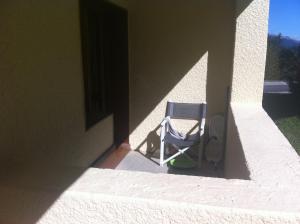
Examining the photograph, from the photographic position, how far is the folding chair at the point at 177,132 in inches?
188

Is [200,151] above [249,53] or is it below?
below

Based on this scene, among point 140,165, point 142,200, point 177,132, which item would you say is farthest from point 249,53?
point 142,200

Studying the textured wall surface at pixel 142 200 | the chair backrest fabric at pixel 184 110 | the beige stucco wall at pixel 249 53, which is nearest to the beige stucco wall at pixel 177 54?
the chair backrest fabric at pixel 184 110

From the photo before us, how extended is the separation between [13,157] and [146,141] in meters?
3.66

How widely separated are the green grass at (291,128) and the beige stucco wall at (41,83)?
19.1ft

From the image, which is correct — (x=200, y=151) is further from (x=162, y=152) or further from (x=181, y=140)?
(x=162, y=152)

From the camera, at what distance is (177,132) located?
5023mm

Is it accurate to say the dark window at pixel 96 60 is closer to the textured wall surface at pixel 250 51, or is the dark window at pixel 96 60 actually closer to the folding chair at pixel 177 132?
the folding chair at pixel 177 132

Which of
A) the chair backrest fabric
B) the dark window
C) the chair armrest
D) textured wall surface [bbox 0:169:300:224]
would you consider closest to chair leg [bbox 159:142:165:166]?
the chair armrest

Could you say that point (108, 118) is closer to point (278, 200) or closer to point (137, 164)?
point (137, 164)

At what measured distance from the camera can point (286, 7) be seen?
2433 cm

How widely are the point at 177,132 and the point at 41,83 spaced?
3096 millimetres

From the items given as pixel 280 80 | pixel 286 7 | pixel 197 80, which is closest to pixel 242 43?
pixel 197 80

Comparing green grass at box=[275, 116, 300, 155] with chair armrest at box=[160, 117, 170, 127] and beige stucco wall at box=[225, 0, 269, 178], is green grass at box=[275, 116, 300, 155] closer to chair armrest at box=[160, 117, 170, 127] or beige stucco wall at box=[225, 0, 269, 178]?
chair armrest at box=[160, 117, 170, 127]
